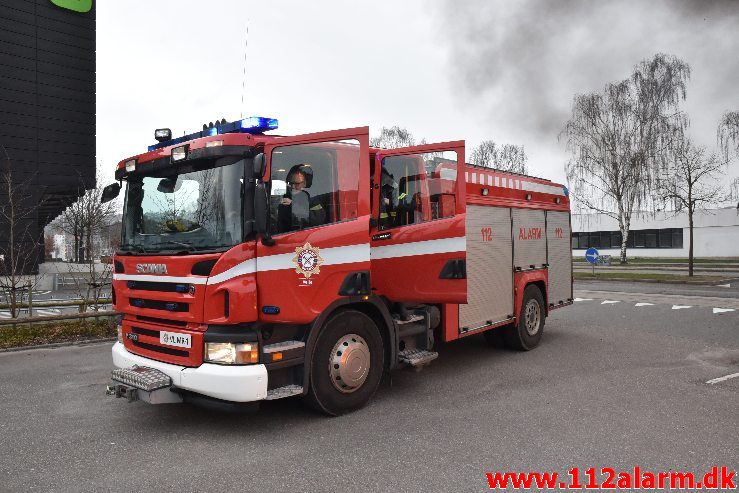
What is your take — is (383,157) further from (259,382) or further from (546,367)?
(546,367)

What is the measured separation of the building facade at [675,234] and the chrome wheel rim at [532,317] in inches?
1279

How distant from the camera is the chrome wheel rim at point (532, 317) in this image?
25.6 feet

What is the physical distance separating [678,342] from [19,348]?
10.8 m

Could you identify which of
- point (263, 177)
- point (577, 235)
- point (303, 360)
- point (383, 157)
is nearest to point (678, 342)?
point (383, 157)

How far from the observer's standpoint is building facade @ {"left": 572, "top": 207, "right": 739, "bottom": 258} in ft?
132

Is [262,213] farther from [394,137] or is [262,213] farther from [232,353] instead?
[394,137]

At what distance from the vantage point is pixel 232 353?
4191mm

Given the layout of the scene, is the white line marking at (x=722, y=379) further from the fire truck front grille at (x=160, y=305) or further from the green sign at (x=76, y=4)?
the green sign at (x=76, y=4)

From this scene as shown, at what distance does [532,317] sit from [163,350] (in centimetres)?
548

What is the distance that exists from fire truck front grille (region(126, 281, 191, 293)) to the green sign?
31502mm

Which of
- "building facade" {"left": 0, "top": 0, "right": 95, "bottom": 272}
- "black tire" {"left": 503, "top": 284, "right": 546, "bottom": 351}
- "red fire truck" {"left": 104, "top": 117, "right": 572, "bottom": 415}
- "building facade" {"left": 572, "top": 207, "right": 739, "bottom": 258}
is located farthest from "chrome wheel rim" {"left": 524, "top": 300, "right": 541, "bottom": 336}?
"building facade" {"left": 572, "top": 207, "right": 739, "bottom": 258}

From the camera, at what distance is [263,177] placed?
14.0 feet

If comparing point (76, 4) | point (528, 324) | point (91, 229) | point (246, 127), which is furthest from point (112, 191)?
point (76, 4)

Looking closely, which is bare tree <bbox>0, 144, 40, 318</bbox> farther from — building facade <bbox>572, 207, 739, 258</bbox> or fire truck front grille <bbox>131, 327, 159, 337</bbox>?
building facade <bbox>572, 207, 739, 258</bbox>
